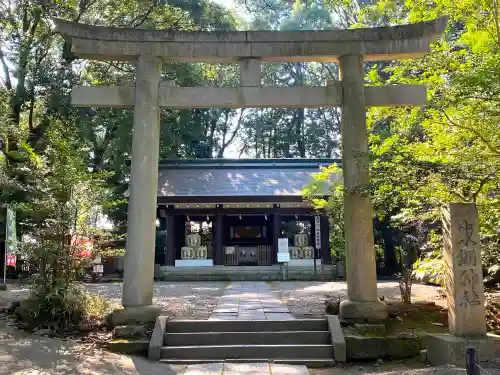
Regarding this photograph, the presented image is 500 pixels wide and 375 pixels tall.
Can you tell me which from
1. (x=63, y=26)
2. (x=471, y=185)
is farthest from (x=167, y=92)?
(x=471, y=185)

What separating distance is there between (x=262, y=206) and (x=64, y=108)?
367 inches

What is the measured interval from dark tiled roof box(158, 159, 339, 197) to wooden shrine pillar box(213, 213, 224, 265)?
1267 mm

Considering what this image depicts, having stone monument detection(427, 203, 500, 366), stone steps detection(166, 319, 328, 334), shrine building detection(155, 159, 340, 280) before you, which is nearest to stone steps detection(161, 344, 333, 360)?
stone steps detection(166, 319, 328, 334)

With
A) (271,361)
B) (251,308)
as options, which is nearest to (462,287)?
(271,361)

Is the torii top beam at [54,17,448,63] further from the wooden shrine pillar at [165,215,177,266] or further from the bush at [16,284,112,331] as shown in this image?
the wooden shrine pillar at [165,215,177,266]

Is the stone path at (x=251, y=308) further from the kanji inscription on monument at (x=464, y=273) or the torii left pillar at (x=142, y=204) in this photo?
the kanji inscription on monument at (x=464, y=273)

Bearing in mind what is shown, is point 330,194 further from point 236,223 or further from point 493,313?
point 493,313

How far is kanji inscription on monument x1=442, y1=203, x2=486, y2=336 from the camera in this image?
19.4ft

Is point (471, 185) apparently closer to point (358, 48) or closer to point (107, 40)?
point (358, 48)

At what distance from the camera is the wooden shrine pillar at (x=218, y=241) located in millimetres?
Result: 18328

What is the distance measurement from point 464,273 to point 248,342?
3550 millimetres

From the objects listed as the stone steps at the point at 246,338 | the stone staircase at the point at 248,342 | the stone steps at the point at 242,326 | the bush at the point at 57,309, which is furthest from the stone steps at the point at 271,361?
the bush at the point at 57,309

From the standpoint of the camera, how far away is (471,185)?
711cm

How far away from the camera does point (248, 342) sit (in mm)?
6852
